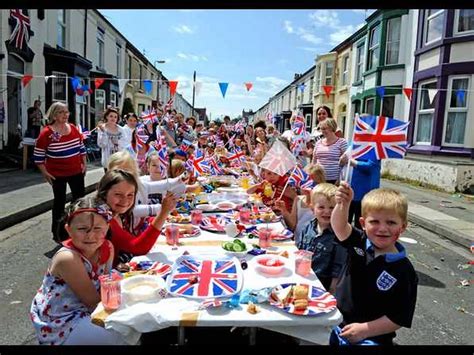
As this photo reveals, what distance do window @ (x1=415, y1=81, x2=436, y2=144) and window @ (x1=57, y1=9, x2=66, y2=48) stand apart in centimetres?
1457

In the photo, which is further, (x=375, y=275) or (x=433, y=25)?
(x=433, y=25)

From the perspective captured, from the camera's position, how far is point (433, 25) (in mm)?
12195

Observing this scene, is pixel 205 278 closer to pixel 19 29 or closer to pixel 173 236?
pixel 173 236

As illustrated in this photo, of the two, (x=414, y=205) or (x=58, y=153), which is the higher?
(x=58, y=153)

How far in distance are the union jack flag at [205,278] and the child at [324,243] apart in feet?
2.15

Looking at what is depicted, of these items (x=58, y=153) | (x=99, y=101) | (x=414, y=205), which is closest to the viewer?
(x=58, y=153)

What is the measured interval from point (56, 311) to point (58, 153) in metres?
3.52

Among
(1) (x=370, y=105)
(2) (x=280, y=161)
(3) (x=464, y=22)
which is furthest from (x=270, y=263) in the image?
(1) (x=370, y=105)

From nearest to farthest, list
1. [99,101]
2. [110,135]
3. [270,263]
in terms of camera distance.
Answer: [270,263]
[110,135]
[99,101]

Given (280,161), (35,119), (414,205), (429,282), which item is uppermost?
(35,119)

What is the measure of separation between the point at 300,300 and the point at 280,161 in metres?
1.89

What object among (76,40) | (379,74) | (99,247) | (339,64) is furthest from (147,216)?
(339,64)

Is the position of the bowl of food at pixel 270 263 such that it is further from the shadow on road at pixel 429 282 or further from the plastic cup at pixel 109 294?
the shadow on road at pixel 429 282
